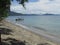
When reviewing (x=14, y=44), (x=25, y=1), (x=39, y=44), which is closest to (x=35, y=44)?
(x=39, y=44)

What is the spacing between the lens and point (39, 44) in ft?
42.5

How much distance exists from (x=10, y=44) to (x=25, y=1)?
2042mm

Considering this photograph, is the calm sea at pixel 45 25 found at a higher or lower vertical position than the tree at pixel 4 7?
lower

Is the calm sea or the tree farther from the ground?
the tree

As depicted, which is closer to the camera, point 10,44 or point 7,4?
point 7,4

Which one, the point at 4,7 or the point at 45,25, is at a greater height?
the point at 4,7

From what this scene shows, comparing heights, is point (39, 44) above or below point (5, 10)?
below

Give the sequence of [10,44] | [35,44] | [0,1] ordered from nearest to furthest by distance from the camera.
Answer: [0,1] < [10,44] < [35,44]

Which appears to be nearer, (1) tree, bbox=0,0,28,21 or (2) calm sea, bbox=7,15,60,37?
(1) tree, bbox=0,0,28,21

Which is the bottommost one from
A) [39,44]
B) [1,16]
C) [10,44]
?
[39,44]

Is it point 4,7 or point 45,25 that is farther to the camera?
point 45,25

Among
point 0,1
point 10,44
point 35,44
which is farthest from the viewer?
point 35,44

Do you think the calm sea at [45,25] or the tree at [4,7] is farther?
the calm sea at [45,25]

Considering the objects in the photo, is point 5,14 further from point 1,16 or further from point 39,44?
point 39,44
